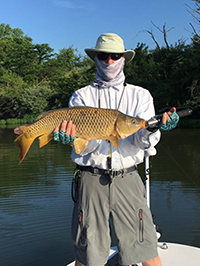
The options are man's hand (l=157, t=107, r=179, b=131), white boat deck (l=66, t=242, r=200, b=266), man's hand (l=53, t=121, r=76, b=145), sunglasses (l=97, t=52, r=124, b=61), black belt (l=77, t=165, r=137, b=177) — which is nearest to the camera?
man's hand (l=157, t=107, r=179, b=131)

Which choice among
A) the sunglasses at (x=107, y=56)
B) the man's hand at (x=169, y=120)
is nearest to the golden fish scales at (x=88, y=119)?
the man's hand at (x=169, y=120)

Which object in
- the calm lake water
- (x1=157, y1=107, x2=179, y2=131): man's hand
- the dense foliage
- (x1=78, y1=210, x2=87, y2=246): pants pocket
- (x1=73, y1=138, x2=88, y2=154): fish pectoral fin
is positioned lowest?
the calm lake water

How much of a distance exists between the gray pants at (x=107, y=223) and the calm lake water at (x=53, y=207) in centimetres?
166

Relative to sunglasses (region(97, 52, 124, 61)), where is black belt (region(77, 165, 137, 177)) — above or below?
below

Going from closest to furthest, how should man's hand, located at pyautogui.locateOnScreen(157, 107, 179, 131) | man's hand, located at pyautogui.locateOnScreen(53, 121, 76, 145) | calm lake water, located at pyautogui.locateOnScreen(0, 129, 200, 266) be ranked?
man's hand, located at pyautogui.locateOnScreen(157, 107, 179, 131)
man's hand, located at pyautogui.locateOnScreen(53, 121, 76, 145)
calm lake water, located at pyautogui.locateOnScreen(0, 129, 200, 266)

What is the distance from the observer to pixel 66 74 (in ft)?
159

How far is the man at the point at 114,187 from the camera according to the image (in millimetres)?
2438

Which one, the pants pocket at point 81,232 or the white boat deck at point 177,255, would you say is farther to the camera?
the white boat deck at point 177,255

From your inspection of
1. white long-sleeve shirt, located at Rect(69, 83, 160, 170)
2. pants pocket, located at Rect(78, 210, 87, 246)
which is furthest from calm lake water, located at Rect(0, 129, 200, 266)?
white long-sleeve shirt, located at Rect(69, 83, 160, 170)

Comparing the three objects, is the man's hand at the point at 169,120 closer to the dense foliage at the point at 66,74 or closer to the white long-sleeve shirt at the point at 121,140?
the white long-sleeve shirt at the point at 121,140

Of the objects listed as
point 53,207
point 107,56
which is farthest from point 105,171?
point 53,207

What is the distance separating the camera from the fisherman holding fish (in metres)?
2.43

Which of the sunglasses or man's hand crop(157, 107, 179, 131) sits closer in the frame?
man's hand crop(157, 107, 179, 131)

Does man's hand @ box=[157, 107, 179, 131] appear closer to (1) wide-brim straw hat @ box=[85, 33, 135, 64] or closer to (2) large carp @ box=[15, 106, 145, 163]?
(2) large carp @ box=[15, 106, 145, 163]
